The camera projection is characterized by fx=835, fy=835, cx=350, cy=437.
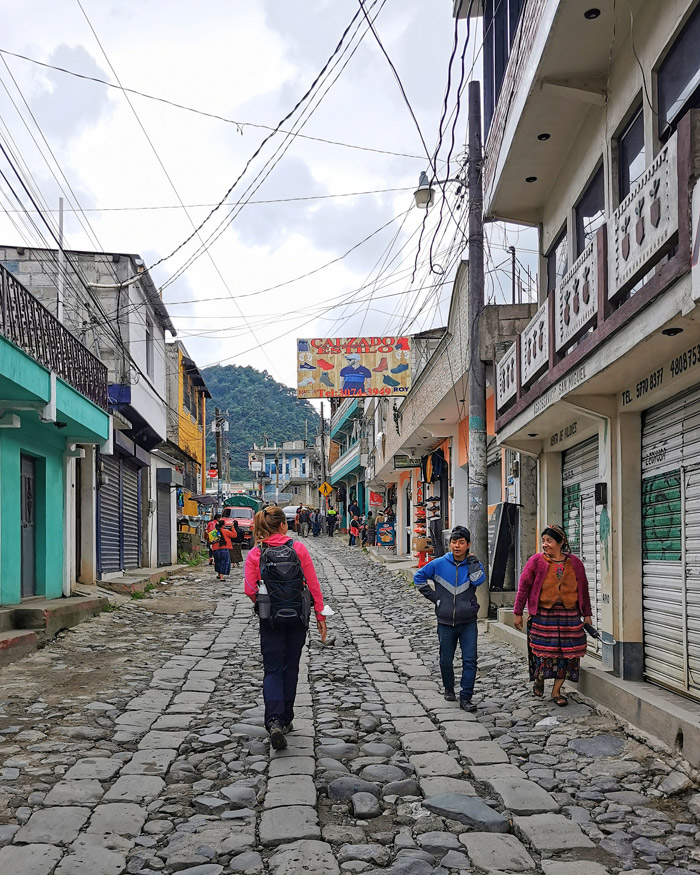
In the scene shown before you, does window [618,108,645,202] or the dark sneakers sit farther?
window [618,108,645,202]

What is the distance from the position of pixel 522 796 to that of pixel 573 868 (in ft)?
3.37

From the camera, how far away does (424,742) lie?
6.28 meters

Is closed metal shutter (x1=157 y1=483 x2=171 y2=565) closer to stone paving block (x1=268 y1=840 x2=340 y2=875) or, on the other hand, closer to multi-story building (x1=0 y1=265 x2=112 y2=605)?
multi-story building (x1=0 y1=265 x2=112 y2=605)

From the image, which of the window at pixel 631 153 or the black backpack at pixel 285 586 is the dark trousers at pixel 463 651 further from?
the window at pixel 631 153

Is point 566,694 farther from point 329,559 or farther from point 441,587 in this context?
point 329,559

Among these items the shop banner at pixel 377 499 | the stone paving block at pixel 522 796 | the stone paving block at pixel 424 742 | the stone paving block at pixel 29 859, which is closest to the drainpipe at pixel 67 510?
the stone paving block at pixel 424 742

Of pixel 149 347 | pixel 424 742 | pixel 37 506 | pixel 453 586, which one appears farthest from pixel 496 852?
pixel 149 347

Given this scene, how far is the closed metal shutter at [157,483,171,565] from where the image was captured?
24.7 metres

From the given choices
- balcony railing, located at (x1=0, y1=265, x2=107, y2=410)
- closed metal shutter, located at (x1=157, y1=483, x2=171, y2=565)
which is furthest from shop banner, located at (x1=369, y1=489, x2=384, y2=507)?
balcony railing, located at (x1=0, y1=265, x2=107, y2=410)

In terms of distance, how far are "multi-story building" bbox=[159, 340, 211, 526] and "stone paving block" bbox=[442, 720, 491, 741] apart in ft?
64.1

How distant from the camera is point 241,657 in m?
10.0

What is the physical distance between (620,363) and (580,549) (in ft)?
13.5

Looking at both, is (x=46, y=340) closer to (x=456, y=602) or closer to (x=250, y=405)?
(x=456, y=602)

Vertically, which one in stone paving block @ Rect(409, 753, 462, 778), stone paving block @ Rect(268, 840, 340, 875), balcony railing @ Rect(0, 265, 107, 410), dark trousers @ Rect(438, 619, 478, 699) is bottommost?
stone paving block @ Rect(409, 753, 462, 778)
